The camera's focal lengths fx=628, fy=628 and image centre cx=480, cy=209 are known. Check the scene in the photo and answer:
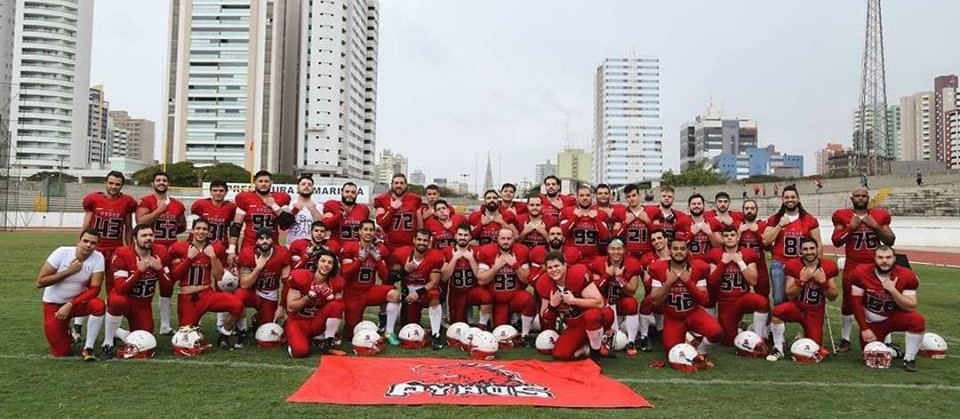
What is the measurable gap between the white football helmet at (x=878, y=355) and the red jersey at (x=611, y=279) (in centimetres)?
227

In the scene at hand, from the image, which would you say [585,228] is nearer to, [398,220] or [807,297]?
[398,220]

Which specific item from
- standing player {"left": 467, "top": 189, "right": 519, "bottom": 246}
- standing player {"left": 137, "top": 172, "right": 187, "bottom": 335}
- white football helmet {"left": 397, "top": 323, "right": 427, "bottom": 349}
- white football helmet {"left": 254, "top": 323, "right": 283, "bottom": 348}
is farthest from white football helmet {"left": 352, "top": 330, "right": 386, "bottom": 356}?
standing player {"left": 137, "top": 172, "right": 187, "bottom": 335}

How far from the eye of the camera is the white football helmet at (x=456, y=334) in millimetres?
6629

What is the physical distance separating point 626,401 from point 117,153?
171 m

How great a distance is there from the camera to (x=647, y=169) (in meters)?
146

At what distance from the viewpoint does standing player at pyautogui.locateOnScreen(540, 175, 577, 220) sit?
26.6ft

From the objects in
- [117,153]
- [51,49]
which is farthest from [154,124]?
[51,49]

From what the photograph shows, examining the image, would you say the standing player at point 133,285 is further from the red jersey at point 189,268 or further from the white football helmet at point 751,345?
the white football helmet at point 751,345

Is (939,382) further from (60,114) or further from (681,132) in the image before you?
(681,132)

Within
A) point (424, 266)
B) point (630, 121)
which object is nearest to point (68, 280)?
point (424, 266)

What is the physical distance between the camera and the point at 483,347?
6141 millimetres

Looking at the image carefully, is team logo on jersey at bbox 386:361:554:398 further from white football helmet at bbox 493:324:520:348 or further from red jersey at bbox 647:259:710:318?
red jersey at bbox 647:259:710:318

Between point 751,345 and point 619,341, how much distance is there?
131 centimetres

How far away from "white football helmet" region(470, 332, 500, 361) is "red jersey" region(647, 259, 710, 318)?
69.2 inches
